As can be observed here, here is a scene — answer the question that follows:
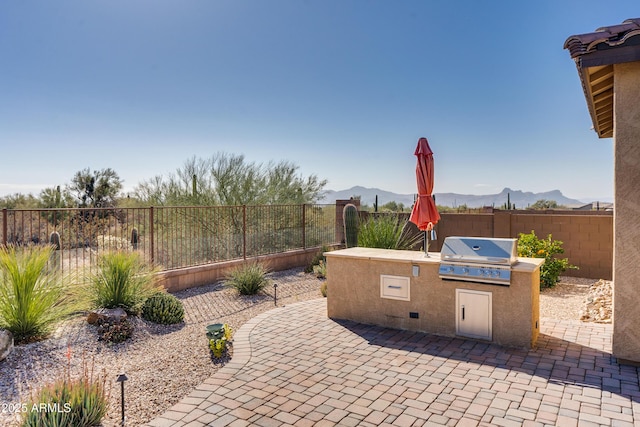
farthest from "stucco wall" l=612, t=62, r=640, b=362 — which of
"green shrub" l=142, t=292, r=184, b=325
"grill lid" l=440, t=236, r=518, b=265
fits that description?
"green shrub" l=142, t=292, r=184, b=325

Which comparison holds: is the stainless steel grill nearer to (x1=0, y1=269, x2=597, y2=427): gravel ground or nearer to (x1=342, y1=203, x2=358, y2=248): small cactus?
(x1=0, y1=269, x2=597, y2=427): gravel ground

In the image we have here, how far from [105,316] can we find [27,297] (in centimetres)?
113

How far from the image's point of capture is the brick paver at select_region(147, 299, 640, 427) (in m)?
3.32

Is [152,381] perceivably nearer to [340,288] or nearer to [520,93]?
[340,288]

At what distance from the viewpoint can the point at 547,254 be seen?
9.33 metres

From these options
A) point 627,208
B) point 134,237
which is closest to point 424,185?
A: point 627,208

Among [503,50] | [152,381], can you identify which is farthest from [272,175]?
[152,381]

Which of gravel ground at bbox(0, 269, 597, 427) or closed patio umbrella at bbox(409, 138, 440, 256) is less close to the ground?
closed patio umbrella at bbox(409, 138, 440, 256)

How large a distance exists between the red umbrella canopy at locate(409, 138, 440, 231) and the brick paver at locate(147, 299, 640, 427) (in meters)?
1.91

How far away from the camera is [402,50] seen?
46.0 ft

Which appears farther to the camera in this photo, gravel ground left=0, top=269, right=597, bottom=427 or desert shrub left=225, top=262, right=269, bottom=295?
desert shrub left=225, top=262, right=269, bottom=295

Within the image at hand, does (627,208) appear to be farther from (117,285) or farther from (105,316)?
(117,285)

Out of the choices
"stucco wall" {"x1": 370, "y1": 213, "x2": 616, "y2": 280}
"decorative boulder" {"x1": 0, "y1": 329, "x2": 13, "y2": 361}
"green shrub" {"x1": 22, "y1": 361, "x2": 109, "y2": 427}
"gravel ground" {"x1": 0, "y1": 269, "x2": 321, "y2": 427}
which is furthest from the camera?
"stucco wall" {"x1": 370, "y1": 213, "x2": 616, "y2": 280}

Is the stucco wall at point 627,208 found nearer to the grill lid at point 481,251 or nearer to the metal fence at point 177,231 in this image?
the grill lid at point 481,251
